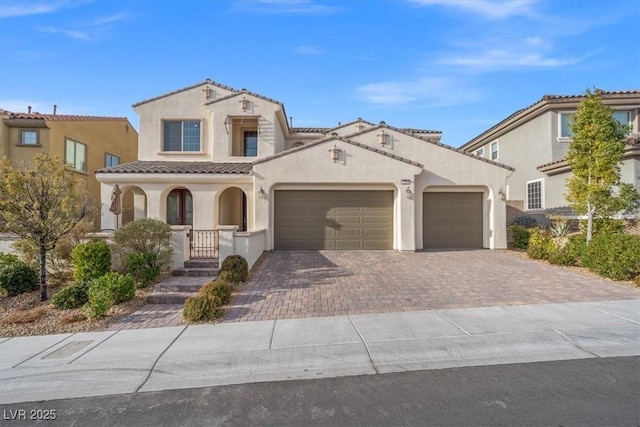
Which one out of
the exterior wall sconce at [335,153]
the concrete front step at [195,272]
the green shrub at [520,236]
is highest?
the exterior wall sconce at [335,153]

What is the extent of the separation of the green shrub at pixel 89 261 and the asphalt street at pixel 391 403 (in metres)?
5.50

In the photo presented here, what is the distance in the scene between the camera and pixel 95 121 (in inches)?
858

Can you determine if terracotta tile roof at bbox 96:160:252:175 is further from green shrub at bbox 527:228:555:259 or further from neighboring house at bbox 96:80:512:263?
green shrub at bbox 527:228:555:259

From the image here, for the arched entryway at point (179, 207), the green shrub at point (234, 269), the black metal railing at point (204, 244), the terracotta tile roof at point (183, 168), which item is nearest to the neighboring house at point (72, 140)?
the terracotta tile roof at point (183, 168)

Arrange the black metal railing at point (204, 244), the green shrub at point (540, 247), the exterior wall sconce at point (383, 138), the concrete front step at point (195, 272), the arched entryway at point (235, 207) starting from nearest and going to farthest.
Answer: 1. the concrete front step at point (195, 272)
2. the black metal railing at point (204, 244)
3. the green shrub at point (540, 247)
4. the exterior wall sconce at point (383, 138)
5. the arched entryway at point (235, 207)

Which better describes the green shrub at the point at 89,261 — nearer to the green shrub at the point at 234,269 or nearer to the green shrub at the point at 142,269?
the green shrub at the point at 142,269

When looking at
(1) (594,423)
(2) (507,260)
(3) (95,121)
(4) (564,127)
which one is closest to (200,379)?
(1) (594,423)

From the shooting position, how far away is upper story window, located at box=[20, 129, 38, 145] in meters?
18.1

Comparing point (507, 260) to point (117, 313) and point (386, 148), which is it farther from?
point (117, 313)

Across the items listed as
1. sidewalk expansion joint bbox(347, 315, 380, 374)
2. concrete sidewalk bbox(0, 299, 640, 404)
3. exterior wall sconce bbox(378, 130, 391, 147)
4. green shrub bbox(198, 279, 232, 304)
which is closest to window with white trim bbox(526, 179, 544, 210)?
exterior wall sconce bbox(378, 130, 391, 147)

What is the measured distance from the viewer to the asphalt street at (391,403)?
3.36 meters

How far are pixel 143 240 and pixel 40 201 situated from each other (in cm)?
253

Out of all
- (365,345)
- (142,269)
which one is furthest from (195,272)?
(365,345)

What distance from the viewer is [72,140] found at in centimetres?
1978
